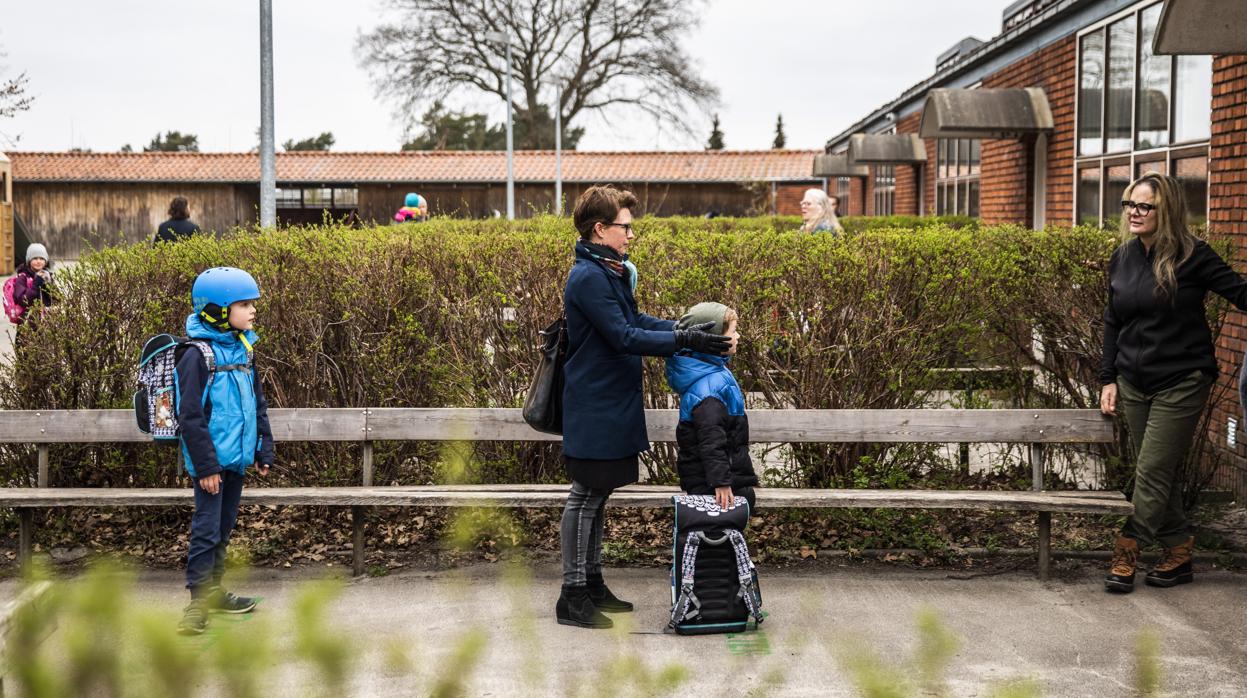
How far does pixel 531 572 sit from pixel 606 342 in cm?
152

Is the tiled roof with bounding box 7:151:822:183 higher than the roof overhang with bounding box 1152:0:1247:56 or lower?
higher

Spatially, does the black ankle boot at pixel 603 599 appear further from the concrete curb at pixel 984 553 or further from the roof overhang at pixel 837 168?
the roof overhang at pixel 837 168

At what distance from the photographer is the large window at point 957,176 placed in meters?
18.0

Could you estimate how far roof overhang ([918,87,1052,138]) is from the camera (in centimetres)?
1338

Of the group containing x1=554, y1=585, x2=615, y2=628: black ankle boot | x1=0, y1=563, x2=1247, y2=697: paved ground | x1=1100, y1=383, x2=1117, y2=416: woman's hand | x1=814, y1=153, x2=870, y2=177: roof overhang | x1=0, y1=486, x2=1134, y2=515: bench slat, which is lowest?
x1=0, y1=563, x2=1247, y2=697: paved ground

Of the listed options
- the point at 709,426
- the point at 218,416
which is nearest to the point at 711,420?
the point at 709,426

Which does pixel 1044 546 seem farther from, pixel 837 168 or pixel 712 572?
pixel 837 168

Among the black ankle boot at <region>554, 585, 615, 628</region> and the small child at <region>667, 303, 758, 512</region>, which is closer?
the small child at <region>667, 303, 758, 512</region>

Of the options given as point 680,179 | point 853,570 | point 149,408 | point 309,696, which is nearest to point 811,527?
point 853,570

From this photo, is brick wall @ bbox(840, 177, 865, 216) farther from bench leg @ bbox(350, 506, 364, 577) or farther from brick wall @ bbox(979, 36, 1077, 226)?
bench leg @ bbox(350, 506, 364, 577)

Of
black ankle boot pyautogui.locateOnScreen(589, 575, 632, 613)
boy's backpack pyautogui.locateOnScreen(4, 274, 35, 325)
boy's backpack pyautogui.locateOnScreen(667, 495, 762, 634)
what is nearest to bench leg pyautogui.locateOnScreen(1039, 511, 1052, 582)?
boy's backpack pyautogui.locateOnScreen(667, 495, 762, 634)

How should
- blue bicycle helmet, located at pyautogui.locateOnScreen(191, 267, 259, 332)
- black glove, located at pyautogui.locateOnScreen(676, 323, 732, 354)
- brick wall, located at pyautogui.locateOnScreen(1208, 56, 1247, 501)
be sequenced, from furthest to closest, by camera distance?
1. brick wall, located at pyautogui.locateOnScreen(1208, 56, 1247, 501)
2. blue bicycle helmet, located at pyautogui.locateOnScreen(191, 267, 259, 332)
3. black glove, located at pyautogui.locateOnScreen(676, 323, 732, 354)

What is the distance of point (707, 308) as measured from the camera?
5.29 metres

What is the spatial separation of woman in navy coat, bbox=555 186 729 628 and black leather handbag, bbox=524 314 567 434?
2.4 inches
